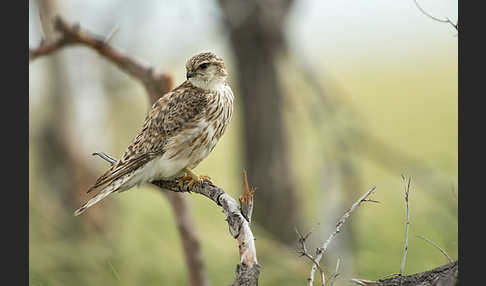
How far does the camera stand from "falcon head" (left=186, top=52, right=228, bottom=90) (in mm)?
2992

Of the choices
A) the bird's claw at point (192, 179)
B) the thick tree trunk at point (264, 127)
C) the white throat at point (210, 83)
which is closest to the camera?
the bird's claw at point (192, 179)

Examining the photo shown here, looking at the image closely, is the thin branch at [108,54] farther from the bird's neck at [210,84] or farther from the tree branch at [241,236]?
the tree branch at [241,236]

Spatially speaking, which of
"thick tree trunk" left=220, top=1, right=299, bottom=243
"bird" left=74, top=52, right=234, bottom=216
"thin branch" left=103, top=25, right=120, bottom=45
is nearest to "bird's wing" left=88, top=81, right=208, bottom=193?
"bird" left=74, top=52, right=234, bottom=216

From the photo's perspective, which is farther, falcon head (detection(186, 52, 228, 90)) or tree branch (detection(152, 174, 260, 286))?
falcon head (detection(186, 52, 228, 90))

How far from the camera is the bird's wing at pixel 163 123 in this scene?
3.10 meters

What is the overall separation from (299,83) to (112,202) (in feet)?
14.8

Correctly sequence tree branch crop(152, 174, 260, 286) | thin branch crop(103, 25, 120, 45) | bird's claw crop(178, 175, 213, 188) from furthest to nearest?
thin branch crop(103, 25, 120, 45) < bird's claw crop(178, 175, 213, 188) < tree branch crop(152, 174, 260, 286)

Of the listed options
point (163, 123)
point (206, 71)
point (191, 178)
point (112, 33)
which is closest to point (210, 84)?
point (206, 71)

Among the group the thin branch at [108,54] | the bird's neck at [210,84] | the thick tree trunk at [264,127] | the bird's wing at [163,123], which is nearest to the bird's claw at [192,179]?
the bird's wing at [163,123]

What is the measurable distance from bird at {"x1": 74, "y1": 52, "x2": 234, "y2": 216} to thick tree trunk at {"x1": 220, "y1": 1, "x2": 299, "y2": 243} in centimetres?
358

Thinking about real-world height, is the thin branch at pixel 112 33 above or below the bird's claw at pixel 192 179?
above

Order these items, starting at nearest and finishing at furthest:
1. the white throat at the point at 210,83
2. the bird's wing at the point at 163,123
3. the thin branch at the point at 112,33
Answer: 1. the bird's wing at the point at 163,123
2. the white throat at the point at 210,83
3. the thin branch at the point at 112,33

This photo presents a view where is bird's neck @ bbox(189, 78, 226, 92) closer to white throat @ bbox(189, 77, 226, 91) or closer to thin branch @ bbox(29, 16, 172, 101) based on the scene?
white throat @ bbox(189, 77, 226, 91)

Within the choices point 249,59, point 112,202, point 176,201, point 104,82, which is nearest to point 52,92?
point 104,82
